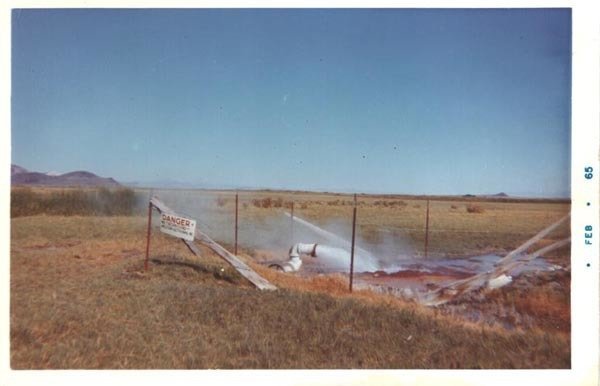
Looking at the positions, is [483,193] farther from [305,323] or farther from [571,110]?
[305,323]

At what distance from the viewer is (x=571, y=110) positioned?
4.02 m

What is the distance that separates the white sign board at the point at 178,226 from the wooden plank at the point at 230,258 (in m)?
0.05

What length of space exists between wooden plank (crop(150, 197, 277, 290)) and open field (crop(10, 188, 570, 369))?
0.07 metres

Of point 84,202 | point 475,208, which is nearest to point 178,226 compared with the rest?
point 84,202

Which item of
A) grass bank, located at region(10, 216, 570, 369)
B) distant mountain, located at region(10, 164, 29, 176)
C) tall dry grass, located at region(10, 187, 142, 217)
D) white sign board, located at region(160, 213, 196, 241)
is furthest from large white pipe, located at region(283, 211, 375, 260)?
distant mountain, located at region(10, 164, 29, 176)

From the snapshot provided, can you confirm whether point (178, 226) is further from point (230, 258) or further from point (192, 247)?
point (230, 258)

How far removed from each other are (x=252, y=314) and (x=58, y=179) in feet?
6.56

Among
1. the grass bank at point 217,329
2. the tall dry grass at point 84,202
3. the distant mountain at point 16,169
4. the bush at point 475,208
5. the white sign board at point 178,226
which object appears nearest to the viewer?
the grass bank at point 217,329

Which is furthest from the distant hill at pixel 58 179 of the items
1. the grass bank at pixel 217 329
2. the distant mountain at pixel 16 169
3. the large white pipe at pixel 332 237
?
the large white pipe at pixel 332 237

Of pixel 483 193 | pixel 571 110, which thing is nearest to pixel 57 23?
pixel 483 193

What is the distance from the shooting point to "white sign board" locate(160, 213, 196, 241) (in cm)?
464

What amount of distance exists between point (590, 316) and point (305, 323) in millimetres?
2236

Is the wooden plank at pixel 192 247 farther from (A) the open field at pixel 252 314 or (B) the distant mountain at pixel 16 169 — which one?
(B) the distant mountain at pixel 16 169

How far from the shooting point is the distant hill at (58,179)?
4.05m
